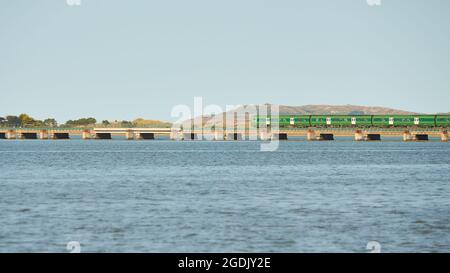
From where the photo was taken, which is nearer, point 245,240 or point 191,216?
point 245,240

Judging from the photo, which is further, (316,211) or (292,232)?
(316,211)

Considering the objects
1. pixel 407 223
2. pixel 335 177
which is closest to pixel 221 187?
A: pixel 335 177

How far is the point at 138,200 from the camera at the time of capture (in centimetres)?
4956

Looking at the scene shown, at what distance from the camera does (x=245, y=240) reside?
3216cm
